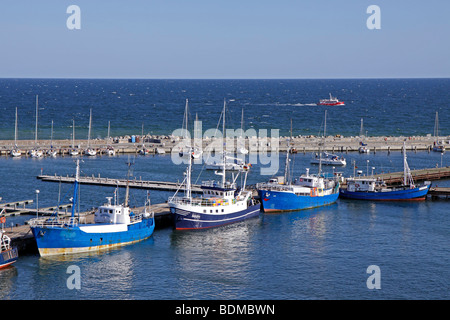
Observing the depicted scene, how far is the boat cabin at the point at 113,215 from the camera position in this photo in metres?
67.9

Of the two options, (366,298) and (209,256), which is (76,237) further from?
(366,298)

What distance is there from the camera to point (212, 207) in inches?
3029

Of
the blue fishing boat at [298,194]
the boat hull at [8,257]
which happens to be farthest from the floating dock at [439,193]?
the boat hull at [8,257]

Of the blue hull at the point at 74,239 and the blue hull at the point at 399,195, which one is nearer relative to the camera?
the blue hull at the point at 74,239

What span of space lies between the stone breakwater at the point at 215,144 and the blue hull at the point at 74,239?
67.0 metres

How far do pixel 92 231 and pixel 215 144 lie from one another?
77317mm

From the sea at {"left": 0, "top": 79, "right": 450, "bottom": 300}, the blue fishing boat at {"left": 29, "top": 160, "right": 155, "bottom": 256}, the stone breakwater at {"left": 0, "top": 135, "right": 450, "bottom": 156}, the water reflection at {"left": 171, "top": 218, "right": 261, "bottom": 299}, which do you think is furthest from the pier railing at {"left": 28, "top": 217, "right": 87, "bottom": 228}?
the stone breakwater at {"left": 0, "top": 135, "right": 450, "bottom": 156}

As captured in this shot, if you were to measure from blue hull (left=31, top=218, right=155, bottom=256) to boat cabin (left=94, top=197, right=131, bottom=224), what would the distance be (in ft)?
3.66

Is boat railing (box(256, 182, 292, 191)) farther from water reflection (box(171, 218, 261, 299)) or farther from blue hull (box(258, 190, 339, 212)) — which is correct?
water reflection (box(171, 218, 261, 299))

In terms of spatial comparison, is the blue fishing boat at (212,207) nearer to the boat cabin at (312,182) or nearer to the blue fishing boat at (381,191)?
the boat cabin at (312,182)
